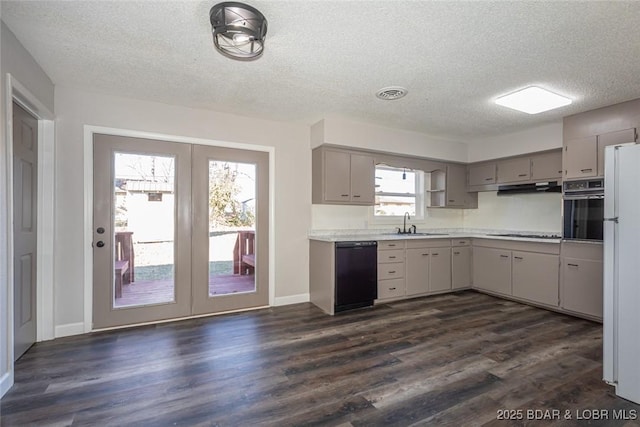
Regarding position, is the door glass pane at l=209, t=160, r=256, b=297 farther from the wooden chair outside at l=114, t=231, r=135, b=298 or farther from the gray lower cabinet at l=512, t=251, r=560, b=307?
the gray lower cabinet at l=512, t=251, r=560, b=307

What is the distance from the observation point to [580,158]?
3.71m

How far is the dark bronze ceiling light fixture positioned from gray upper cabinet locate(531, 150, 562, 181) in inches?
168

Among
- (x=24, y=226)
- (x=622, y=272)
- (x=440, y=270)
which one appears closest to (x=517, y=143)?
(x=440, y=270)

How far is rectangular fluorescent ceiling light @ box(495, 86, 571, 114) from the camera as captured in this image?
310cm

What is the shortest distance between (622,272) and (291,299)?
131 inches

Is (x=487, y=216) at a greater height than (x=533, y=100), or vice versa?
(x=533, y=100)

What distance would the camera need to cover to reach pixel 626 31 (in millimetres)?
2078

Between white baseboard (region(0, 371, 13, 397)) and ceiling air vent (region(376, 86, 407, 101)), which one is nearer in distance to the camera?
white baseboard (region(0, 371, 13, 397))

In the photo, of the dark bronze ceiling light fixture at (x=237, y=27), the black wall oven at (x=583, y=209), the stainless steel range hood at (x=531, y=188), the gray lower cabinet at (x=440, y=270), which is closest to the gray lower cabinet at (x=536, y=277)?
the black wall oven at (x=583, y=209)

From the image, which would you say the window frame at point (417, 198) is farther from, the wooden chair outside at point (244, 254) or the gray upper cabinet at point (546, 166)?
the wooden chair outside at point (244, 254)

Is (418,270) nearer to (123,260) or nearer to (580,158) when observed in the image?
(580,158)

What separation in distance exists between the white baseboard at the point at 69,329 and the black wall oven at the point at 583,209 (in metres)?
5.60

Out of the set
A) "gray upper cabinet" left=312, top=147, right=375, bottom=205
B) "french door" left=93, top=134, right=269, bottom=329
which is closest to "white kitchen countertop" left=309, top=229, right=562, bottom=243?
"gray upper cabinet" left=312, top=147, right=375, bottom=205

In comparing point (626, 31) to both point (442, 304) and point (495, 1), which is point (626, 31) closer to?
point (495, 1)
